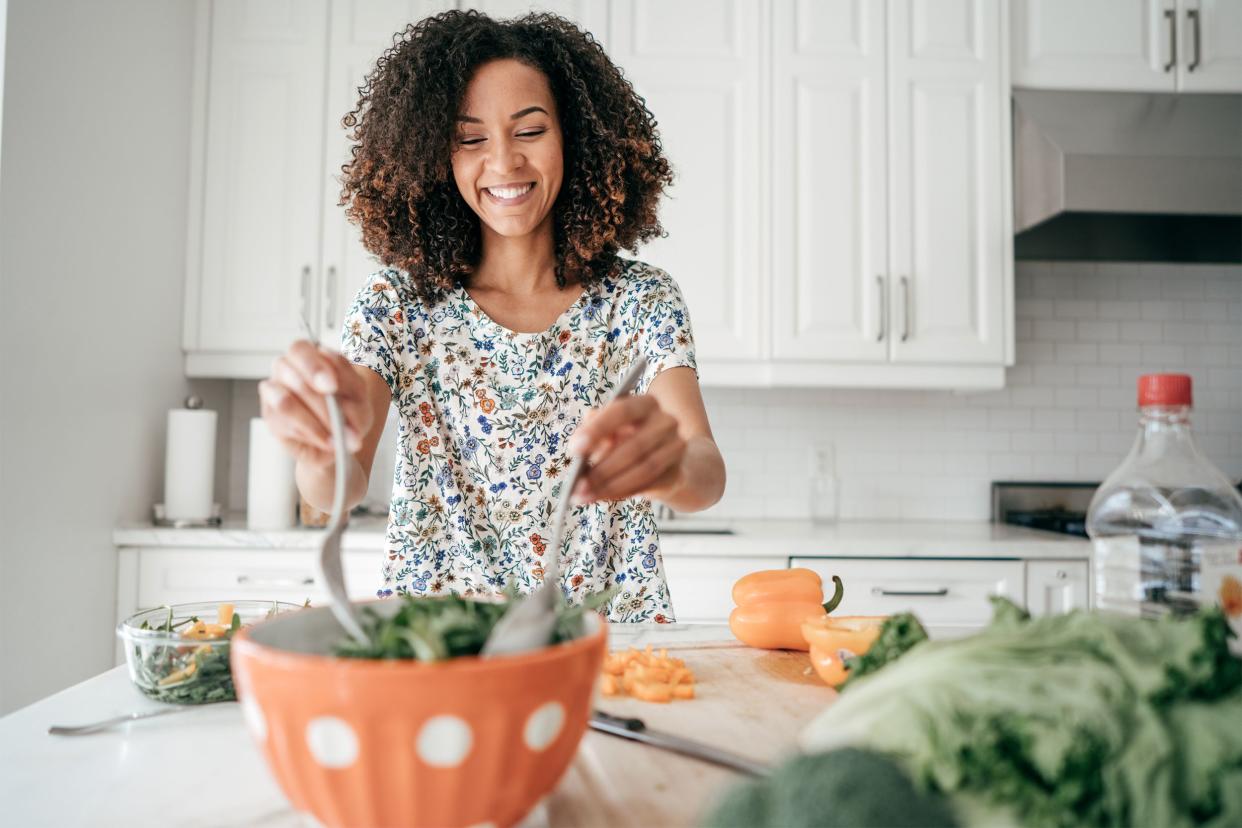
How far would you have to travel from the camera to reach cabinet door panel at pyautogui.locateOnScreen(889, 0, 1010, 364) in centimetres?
262

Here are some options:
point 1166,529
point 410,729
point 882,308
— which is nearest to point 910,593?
point 882,308

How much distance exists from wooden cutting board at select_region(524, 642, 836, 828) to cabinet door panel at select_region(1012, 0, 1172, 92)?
8.04 feet

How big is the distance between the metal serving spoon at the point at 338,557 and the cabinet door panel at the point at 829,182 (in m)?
2.12

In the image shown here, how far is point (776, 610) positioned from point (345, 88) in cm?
229

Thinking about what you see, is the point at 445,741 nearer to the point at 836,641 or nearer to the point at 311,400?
the point at 311,400

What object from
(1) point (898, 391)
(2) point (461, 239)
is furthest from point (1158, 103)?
(2) point (461, 239)

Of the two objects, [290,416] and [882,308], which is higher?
[882,308]

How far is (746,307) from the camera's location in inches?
102

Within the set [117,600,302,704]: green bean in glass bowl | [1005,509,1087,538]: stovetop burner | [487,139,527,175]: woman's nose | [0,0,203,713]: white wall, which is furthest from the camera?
[1005,509,1087,538]: stovetop burner

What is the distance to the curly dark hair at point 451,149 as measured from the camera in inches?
51.8

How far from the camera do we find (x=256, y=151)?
262 cm

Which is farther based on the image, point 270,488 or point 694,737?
point 270,488

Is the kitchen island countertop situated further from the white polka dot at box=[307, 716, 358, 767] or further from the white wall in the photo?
the white wall

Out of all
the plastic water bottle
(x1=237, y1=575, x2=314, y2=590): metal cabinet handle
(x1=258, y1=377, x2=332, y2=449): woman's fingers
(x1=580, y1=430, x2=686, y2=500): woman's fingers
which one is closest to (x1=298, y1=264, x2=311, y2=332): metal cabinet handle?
(x1=237, y1=575, x2=314, y2=590): metal cabinet handle
